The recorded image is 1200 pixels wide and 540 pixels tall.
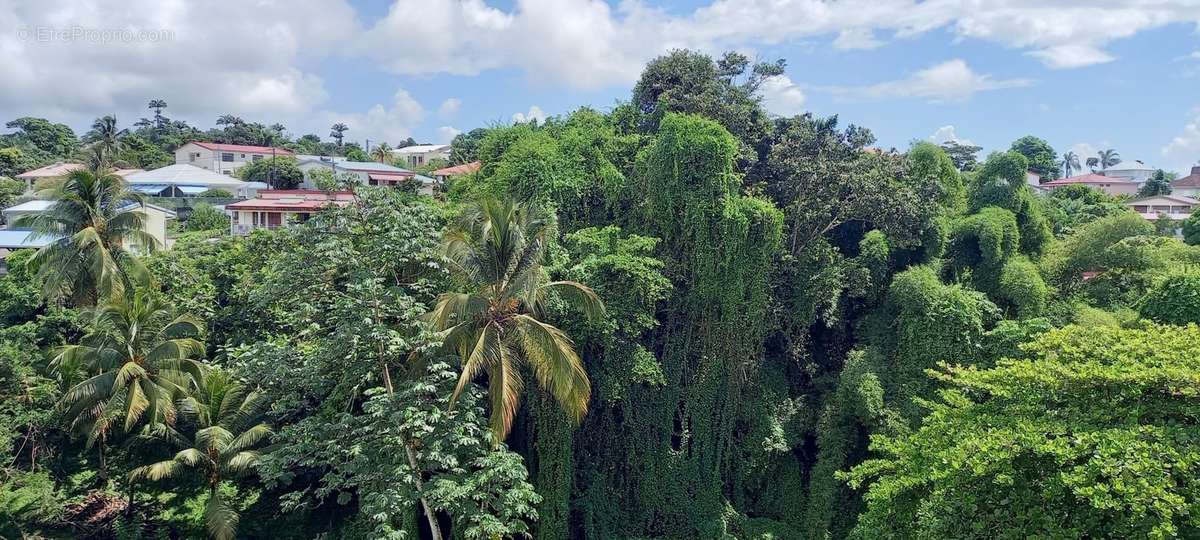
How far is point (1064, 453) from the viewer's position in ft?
25.4

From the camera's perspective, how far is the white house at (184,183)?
36656 millimetres

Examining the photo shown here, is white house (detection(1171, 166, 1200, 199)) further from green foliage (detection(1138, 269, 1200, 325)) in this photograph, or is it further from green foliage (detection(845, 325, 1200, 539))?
green foliage (detection(845, 325, 1200, 539))

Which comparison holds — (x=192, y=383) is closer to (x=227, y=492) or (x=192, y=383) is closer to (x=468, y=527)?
(x=227, y=492)

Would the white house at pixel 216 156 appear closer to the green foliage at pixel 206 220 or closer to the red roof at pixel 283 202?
the green foliage at pixel 206 220

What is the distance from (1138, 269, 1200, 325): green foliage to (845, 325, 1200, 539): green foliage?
10.8 feet

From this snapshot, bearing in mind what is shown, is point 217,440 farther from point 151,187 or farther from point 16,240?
point 151,187

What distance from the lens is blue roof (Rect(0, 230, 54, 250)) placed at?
2127 centimetres

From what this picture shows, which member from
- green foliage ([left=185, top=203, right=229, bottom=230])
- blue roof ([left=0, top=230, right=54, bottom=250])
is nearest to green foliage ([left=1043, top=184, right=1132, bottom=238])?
blue roof ([left=0, top=230, right=54, bottom=250])

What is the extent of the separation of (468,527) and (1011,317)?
13.0 meters

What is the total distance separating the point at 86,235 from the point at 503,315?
967 centimetres

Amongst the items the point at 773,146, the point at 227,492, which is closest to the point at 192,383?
the point at 227,492

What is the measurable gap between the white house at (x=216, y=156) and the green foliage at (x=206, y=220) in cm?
2249

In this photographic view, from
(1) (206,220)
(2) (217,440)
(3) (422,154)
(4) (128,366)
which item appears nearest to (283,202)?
(1) (206,220)

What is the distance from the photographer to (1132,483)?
23.9ft
